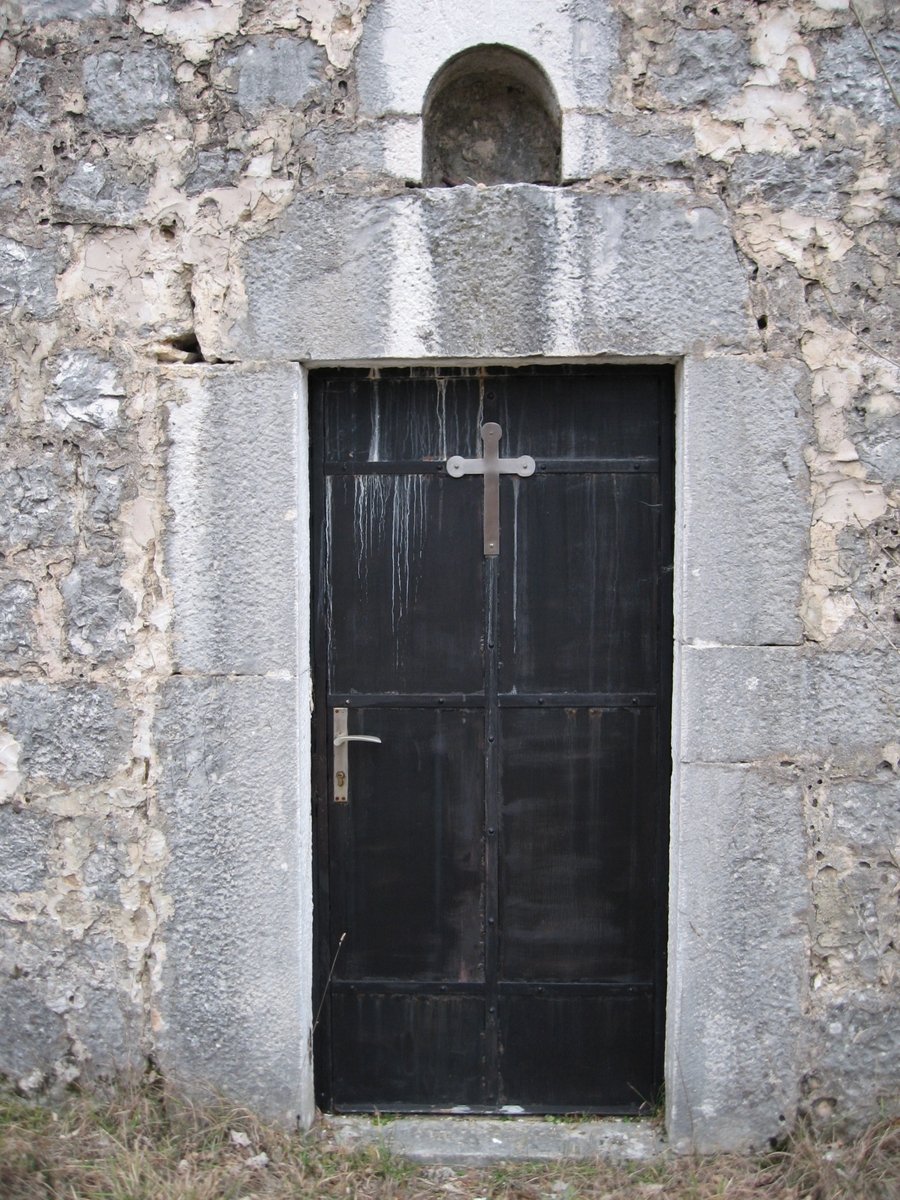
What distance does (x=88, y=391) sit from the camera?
260cm

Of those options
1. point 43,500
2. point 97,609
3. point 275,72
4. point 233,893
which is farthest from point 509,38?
point 233,893

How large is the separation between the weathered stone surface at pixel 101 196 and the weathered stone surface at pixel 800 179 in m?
1.56

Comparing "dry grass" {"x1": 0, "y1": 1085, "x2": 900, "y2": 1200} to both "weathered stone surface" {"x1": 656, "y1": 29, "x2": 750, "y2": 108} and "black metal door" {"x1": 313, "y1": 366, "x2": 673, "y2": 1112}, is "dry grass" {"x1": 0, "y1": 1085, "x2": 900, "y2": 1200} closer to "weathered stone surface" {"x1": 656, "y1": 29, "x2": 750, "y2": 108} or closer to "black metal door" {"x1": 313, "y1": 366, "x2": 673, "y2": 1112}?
"black metal door" {"x1": 313, "y1": 366, "x2": 673, "y2": 1112}

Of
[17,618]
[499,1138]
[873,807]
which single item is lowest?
[499,1138]

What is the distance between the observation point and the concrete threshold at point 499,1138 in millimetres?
2646

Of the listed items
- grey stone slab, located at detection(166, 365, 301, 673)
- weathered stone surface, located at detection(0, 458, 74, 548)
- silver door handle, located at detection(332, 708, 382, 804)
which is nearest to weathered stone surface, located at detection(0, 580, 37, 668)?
weathered stone surface, located at detection(0, 458, 74, 548)

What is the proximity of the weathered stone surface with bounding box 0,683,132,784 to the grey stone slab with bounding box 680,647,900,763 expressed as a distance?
1524mm

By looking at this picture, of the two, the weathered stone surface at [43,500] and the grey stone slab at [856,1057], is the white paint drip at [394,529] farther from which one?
the grey stone slab at [856,1057]

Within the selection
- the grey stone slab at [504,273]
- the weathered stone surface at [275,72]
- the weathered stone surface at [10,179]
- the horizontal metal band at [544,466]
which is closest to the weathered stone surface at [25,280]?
the weathered stone surface at [10,179]

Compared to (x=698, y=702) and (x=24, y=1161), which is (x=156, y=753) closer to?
(x=24, y=1161)

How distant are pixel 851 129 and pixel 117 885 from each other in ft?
9.04

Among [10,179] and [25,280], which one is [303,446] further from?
[10,179]

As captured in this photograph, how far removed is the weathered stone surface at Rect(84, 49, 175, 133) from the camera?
8.38ft

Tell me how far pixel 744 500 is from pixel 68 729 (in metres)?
1.89
